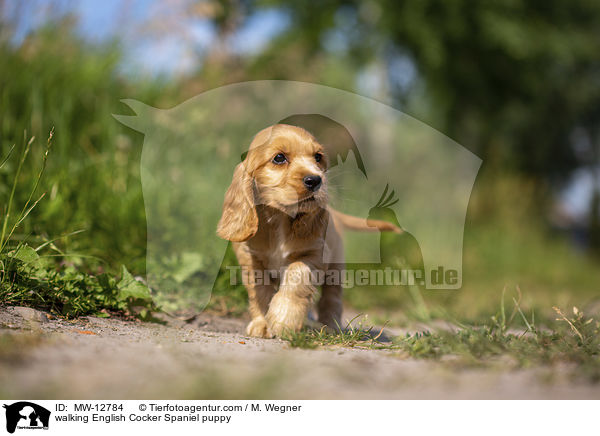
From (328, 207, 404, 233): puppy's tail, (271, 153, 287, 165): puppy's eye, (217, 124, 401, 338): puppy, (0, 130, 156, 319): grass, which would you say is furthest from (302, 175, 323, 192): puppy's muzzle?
(0, 130, 156, 319): grass

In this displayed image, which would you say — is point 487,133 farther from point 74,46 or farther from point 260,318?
point 260,318

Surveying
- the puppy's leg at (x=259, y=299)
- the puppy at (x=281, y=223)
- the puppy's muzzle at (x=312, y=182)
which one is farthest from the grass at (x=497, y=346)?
the puppy's muzzle at (x=312, y=182)

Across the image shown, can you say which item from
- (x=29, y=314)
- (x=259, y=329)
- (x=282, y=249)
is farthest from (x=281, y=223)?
(x=29, y=314)

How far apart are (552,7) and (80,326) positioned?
1256cm

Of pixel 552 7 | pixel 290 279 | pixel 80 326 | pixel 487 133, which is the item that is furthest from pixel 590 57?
pixel 80 326

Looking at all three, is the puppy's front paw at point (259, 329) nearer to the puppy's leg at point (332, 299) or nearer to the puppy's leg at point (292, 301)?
the puppy's leg at point (292, 301)

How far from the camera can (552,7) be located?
36.8 ft

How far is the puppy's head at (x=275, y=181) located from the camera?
2.48 m

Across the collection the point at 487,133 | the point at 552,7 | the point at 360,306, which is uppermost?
the point at 552,7

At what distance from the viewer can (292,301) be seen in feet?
8.17

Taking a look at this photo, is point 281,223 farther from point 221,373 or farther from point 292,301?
point 221,373

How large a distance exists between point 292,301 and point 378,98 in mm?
7476

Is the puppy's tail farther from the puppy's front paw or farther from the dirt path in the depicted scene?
the dirt path

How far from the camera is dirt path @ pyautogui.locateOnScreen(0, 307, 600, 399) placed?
148 cm
